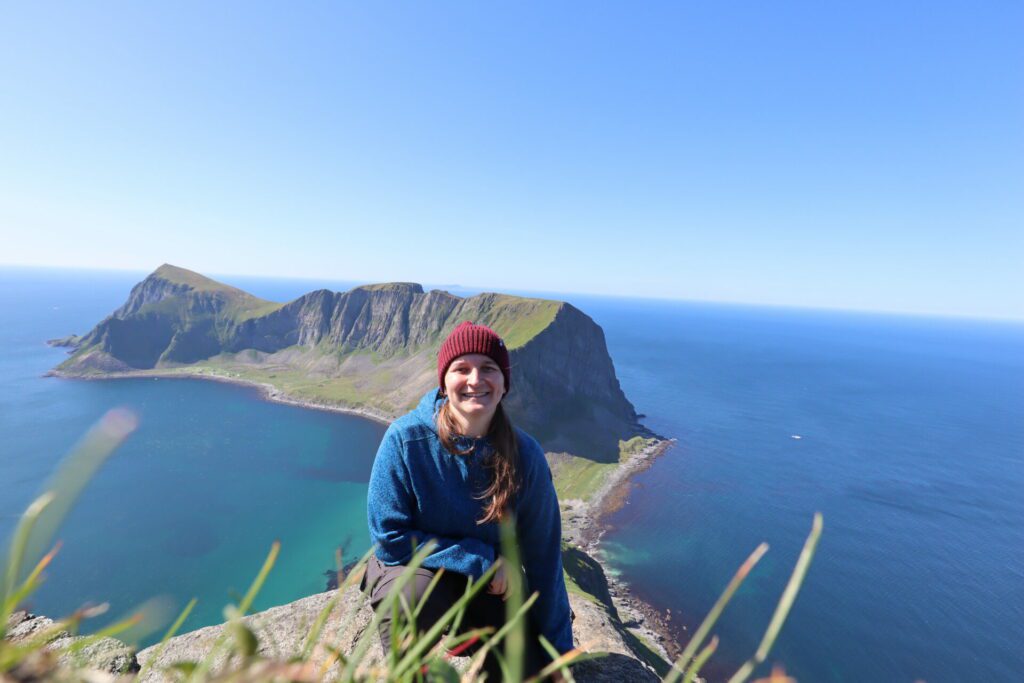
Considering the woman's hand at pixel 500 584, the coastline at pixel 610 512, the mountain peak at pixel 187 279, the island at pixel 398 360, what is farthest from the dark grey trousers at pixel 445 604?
the mountain peak at pixel 187 279

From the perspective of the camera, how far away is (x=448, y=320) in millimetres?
135875

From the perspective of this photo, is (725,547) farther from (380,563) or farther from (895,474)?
(380,563)

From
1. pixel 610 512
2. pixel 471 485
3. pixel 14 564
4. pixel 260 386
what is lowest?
pixel 260 386

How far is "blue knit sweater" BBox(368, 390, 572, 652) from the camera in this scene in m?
4.43

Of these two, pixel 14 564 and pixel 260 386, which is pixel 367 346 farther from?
pixel 14 564

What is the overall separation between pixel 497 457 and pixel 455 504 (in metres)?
0.64

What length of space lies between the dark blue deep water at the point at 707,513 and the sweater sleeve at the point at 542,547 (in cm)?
2078

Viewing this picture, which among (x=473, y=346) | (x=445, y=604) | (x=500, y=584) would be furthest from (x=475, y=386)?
(x=445, y=604)

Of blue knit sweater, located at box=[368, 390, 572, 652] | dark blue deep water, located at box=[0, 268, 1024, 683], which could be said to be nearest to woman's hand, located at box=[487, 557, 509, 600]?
blue knit sweater, located at box=[368, 390, 572, 652]

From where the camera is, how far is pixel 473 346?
446 centimetres

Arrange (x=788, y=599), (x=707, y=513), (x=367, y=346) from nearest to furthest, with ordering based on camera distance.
Answer: 1. (x=788, y=599)
2. (x=707, y=513)
3. (x=367, y=346)

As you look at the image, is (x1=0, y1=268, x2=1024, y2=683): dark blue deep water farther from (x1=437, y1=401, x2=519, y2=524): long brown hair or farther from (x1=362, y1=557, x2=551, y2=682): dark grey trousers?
(x1=437, y1=401, x2=519, y2=524): long brown hair

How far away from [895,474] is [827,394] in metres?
65.2

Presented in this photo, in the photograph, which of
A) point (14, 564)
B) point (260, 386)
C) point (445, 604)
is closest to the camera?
point (14, 564)
